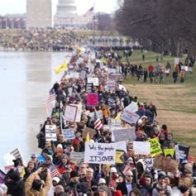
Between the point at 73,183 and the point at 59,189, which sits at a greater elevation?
the point at 59,189

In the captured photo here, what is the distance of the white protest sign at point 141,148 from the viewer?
15180mm

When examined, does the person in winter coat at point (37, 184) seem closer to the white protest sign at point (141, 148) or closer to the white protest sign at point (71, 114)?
the white protest sign at point (141, 148)

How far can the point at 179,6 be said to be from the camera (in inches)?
1885

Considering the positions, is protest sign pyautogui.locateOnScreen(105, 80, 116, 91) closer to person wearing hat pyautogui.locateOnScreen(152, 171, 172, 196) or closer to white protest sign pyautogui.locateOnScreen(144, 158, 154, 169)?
white protest sign pyautogui.locateOnScreen(144, 158, 154, 169)

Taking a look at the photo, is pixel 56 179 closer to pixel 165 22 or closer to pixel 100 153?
pixel 100 153

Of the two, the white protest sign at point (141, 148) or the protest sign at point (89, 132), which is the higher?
the white protest sign at point (141, 148)

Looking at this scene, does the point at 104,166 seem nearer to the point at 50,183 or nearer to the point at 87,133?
the point at 50,183

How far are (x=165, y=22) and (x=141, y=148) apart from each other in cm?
4162

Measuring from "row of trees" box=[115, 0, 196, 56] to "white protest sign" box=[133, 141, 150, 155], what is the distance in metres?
30.2

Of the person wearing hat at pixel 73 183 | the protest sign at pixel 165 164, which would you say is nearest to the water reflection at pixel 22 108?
the protest sign at pixel 165 164

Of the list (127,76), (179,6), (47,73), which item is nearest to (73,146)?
(179,6)

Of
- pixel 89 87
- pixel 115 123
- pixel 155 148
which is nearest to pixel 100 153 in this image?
pixel 155 148

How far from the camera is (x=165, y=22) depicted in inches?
2216

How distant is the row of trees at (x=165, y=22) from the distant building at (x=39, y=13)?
240 feet
